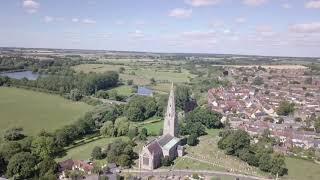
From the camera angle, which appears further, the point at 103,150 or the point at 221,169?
the point at 103,150

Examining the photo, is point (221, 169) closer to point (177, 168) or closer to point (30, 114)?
point (177, 168)

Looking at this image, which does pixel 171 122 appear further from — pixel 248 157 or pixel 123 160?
pixel 248 157

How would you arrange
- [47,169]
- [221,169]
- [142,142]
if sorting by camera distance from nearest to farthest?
[47,169] → [221,169] → [142,142]

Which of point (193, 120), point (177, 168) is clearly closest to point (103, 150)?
point (177, 168)

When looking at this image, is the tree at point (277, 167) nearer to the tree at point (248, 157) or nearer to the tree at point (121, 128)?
the tree at point (248, 157)

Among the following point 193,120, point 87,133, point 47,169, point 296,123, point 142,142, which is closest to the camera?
point 47,169

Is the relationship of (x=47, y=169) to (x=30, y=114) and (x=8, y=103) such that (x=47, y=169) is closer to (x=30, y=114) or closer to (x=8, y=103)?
(x=30, y=114)

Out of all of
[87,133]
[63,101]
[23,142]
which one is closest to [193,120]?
[87,133]

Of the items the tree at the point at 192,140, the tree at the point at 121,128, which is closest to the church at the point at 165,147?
the tree at the point at 192,140
